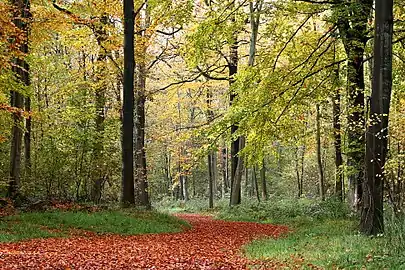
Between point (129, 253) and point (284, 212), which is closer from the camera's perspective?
point (129, 253)

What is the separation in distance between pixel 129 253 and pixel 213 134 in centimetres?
561

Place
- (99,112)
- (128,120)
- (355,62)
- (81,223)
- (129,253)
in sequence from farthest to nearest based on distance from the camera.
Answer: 1. (99,112)
2. (128,120)
3. (355,62)
4. (81,223)
5. (129,253)

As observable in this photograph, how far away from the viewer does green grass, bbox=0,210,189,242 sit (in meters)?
10.1

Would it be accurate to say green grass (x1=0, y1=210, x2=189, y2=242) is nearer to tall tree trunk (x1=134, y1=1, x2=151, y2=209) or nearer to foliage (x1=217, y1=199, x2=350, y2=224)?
tall tree trunk (x1=134, y1=1, x2=151, y2=209)

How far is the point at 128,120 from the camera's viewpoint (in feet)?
46.3

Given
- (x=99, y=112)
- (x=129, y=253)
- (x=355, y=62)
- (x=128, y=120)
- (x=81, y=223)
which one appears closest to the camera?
(x=129, y=253)

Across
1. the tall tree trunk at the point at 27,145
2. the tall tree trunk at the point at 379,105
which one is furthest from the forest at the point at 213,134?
the tall tree trunk at the point at 27,145

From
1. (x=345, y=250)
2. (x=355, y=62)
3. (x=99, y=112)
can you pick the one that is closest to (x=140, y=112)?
(x=99, y=112)

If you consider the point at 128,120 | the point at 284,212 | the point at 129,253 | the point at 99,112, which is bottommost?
the point at 284,212

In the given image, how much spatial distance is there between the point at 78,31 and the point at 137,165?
20.8ft

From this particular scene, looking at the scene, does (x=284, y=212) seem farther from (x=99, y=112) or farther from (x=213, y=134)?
(x=99, y=112)

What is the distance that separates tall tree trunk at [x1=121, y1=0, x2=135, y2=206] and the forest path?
299 centimetres

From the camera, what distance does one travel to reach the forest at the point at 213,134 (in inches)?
310

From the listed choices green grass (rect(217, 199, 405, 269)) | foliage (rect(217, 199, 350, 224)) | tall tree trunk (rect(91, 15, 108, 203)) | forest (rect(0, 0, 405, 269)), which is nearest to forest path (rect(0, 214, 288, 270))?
forest (rect(0, 0, 405, 269))
